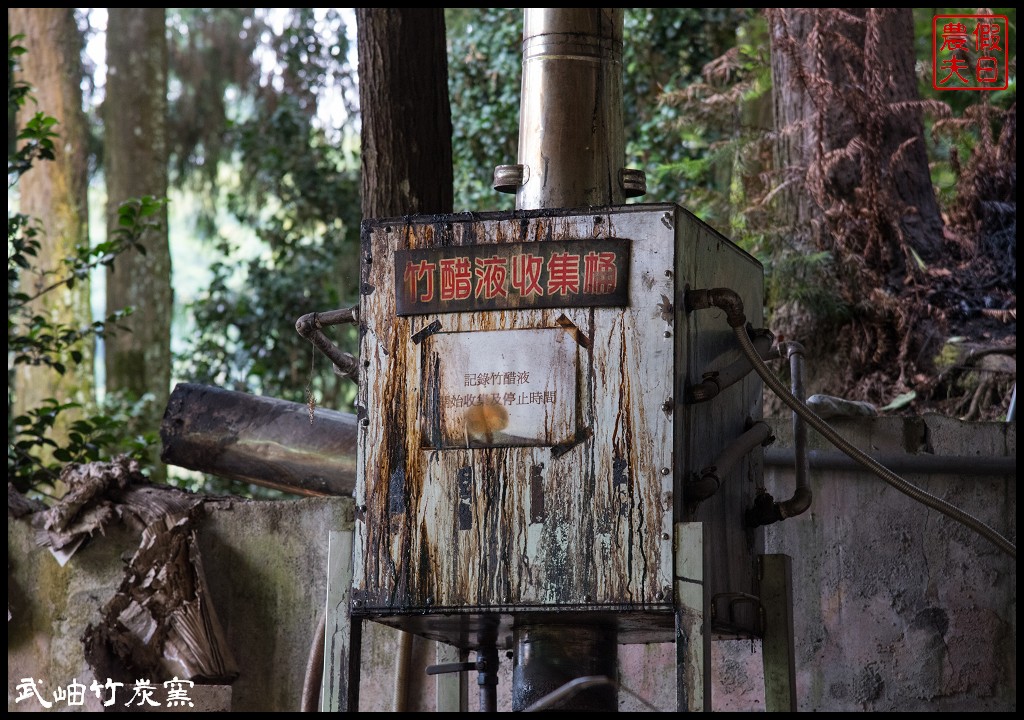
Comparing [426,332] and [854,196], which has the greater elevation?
[854,196]

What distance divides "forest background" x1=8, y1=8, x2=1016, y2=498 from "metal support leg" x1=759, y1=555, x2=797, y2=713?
240 centimetres

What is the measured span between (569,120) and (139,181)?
8886 millimetres

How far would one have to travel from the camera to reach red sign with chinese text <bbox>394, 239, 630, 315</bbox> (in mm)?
3369

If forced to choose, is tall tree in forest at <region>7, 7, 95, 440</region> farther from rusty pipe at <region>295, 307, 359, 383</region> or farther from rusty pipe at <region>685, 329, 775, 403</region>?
rusty pipe at <region>685, 329, 775, 403</region>

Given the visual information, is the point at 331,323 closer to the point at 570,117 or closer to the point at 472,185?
the point at 570,117

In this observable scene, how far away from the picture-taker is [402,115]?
548 cm

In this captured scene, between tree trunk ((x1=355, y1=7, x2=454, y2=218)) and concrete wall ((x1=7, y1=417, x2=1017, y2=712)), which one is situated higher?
tree trunk ((x1=355, y1=7, x2=454, y2=218))

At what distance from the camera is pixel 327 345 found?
394 cm

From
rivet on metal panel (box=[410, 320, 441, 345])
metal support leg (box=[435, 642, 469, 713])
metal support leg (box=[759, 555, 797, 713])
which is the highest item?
rivet on metal panel (box=[410, 320, 441, 345])

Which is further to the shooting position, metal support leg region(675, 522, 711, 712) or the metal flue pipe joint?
the metal flue pipe joint

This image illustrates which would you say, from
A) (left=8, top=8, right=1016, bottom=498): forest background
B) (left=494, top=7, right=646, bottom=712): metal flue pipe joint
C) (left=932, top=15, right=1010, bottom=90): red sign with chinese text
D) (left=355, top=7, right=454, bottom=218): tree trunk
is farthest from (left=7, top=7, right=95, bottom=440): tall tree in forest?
(left=494, top=7, right=646, bottom=712): metal flue pipe joint

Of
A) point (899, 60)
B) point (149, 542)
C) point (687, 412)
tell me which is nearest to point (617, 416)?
point (687, 412)

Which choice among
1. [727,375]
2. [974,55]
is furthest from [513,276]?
[974,55]

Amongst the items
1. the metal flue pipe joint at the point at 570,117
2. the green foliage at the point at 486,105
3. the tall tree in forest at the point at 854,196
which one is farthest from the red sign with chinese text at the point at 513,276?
the green foliage at the point at 486,105
